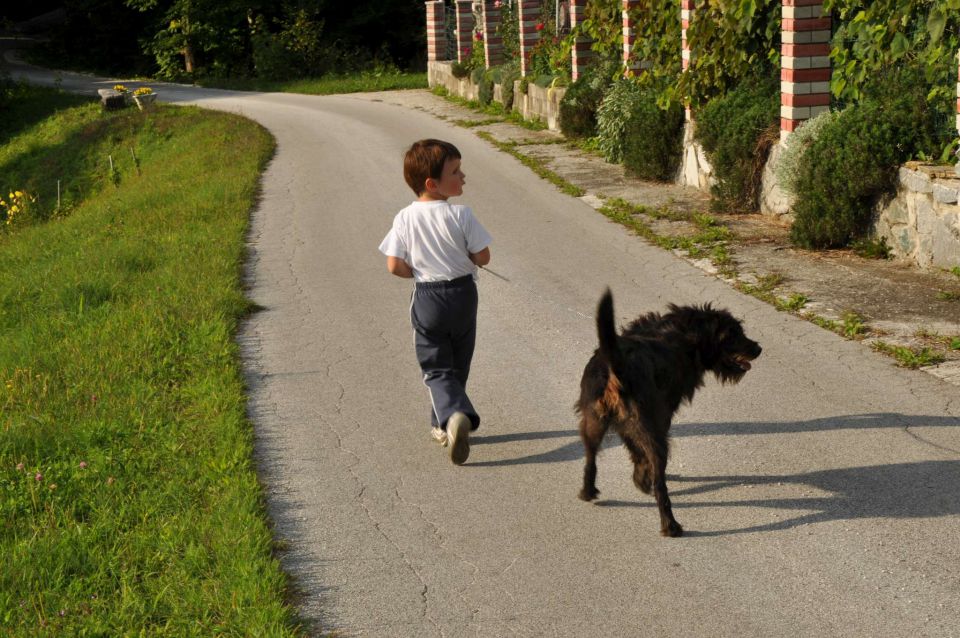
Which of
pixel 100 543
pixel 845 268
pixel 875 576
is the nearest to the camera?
pixel 875 576

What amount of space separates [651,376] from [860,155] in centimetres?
568

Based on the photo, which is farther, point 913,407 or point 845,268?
point 845,268

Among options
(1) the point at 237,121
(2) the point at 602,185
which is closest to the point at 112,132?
(1) the point at 237,121

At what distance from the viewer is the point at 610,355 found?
15.8ft

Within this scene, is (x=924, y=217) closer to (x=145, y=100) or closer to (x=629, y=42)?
(x=629, y=42)

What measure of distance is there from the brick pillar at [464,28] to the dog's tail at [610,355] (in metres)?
25.7

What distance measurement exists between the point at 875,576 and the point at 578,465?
176 cm

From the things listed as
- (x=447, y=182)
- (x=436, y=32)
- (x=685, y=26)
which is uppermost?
(x=436, y=32)

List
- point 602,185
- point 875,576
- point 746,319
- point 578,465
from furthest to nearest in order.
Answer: point 602,185 → point 746,319 → point 578,465 → point 875,576

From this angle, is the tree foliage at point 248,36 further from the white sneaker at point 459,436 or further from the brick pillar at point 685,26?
the white sneaker at point 459,436

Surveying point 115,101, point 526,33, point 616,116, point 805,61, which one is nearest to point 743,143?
point 805,61

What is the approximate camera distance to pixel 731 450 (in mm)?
6078

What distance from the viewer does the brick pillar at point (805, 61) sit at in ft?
37.1

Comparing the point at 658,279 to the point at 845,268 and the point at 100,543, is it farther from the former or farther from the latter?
the point at 100,543
